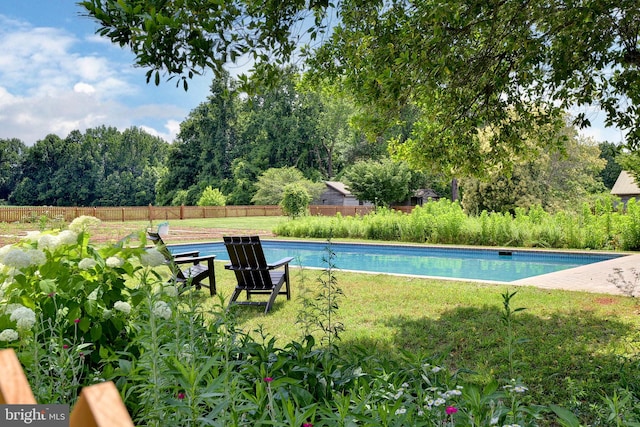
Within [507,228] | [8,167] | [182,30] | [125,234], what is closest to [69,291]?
[182,30]

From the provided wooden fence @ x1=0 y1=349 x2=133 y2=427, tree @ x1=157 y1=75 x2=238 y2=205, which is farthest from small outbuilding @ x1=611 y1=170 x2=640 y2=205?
wooden fence @ x1=0 y1=349 x2=133 y2=427

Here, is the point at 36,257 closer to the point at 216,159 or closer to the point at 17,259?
the point at 17,259

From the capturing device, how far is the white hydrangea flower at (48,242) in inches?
117

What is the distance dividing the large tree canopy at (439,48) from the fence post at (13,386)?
2003mm

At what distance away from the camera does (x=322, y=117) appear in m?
50.6

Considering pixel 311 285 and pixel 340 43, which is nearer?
pixel 340 43

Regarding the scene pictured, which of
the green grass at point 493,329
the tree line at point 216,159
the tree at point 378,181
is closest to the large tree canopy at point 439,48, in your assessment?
the green grass at point 493,329

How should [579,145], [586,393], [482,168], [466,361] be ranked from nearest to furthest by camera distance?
[586,393] → [466,361] → [482,168] → [579,145]

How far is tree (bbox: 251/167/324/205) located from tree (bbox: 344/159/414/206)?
10236 millimetres

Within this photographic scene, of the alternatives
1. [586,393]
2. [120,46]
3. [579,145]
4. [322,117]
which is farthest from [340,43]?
[322,117]

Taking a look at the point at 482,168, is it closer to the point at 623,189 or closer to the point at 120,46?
the point at 120,46

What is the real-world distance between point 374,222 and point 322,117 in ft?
113

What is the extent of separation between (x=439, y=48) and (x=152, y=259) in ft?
10.00

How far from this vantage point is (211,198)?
43.2m
